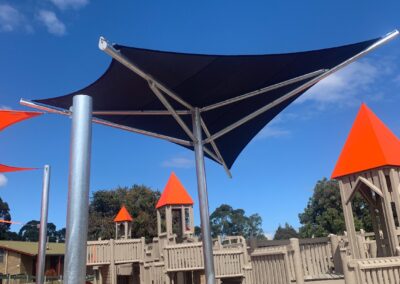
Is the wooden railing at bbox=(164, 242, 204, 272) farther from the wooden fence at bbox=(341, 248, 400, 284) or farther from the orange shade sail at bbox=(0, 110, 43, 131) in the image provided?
the orange shade sail at bbox=(0, 110, 43, 131)

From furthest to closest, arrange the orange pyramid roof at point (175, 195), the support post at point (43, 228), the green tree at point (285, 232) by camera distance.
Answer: the green tree at point (285, 232), the orange pyramid roof at point (175, 195), the support post at point (43, 228)

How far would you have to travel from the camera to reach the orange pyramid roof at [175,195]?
20.5 meters

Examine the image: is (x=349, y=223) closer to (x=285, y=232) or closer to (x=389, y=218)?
(x=389, y=218)

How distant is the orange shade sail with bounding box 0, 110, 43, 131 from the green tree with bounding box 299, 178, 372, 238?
3593 centimetres

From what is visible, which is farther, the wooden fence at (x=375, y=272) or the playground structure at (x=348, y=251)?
the playground structure at (x=348, y=251)

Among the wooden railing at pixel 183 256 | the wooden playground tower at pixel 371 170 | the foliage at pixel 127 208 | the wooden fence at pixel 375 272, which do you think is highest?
the foliage at pixel 127 208

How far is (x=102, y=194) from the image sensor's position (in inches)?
1932

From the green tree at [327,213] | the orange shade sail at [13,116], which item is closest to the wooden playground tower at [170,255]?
the orange shade sail at [13,116]

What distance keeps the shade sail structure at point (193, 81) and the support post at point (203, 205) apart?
0.38 meters

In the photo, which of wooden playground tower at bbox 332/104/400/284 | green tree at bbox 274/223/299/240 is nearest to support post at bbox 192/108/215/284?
wooden playground tower at bbox 332/104/400/284

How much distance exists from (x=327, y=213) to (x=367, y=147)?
34188 mm

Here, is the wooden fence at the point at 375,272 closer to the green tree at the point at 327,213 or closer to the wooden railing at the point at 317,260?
the wooden railing at the point at 317,260

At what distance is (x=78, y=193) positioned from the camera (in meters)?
2.30

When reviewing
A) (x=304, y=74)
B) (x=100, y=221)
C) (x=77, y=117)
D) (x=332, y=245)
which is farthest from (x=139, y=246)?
(x=100, y=221)
